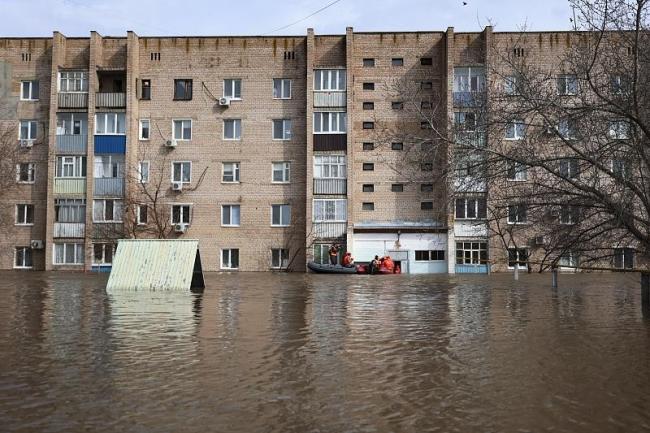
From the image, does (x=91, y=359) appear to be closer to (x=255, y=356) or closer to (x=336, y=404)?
(x=255, y=356)

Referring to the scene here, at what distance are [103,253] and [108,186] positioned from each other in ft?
13.8

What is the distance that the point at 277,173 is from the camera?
143 ft

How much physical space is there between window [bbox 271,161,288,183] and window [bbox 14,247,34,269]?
630 inches

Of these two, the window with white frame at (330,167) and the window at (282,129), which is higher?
the window at (282,129)

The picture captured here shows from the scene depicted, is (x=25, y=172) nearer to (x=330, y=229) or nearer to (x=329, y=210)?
(x=329, y=210)

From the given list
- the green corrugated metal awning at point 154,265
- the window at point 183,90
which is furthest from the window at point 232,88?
the green corrugated metal awning at point 154,265

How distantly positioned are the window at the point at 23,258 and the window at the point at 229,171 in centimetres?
1308

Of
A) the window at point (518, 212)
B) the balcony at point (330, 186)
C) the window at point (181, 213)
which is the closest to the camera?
the window at point (518, 212)

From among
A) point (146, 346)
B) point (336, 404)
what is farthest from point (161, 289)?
point (336, 404)

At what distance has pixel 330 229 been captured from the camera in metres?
42.2

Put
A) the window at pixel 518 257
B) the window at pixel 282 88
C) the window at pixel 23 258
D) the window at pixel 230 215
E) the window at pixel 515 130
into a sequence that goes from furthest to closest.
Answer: the window at pixel 282 88, the window at pixel 23 258, the window at pixel 230 215, the window at pixel 518 257, the window at pixel 515 130

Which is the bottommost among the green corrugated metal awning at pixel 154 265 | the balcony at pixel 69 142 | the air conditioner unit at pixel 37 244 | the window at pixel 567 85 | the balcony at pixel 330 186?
the green corrugated metal awning at pixel 154 265

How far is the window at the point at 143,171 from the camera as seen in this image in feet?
142

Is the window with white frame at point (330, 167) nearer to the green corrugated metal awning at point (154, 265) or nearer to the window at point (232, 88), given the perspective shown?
the window at point (232, 88)
